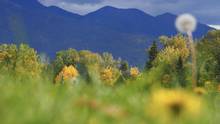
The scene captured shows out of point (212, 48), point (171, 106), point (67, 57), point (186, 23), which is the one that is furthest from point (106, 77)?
point (67, 57)

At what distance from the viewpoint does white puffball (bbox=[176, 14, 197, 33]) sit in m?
6.66

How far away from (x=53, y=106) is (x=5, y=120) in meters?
0.51

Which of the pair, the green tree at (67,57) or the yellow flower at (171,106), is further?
the green tree at (67,57)

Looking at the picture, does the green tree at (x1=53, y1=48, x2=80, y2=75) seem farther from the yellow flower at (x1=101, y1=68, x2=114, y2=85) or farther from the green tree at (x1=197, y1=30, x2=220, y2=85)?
the yellow flower at (x1=101, y1=68, x2=114, y2=85)

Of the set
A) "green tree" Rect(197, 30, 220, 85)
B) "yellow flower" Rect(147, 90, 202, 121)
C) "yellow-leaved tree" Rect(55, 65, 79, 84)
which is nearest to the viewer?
"yellow flower" Rect(147, 90, 202, 121)

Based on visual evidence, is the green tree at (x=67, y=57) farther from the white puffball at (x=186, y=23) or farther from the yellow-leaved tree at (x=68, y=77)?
the white puffball at (x=186, y=23)

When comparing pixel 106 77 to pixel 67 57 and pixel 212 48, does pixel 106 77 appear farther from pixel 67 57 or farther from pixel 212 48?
pixel 67 57

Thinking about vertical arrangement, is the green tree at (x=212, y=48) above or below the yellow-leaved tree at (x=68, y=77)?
above

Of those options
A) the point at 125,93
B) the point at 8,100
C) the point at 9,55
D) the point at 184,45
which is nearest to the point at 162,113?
the point at 8,100

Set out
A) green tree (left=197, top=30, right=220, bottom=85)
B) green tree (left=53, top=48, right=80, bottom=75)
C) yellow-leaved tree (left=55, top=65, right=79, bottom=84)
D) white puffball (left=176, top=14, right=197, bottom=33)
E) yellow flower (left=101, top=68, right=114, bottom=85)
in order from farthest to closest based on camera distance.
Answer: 1. green tree (left=53, top=48, right=80, bottom=75)
2. green tree (left=197, top=30, right=220, bottom=85)
3. yellow flower (left=101, top=68, right=114, bottom=85)
4. white puffball (left=176, top=14, right=197, bottom=33)
5. yellow-leaved tree (left=55, top=65, right=79, bottom=84)

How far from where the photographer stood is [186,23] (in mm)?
6922

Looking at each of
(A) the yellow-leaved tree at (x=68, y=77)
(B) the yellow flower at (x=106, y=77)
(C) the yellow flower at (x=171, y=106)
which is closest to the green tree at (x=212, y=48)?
(B) the yellow flower at (x=106, y=77)

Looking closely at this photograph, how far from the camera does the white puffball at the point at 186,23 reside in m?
6.66

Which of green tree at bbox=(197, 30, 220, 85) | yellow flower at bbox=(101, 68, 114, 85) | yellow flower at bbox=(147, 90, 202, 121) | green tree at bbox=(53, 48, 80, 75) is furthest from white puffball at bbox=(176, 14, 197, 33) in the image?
green tree at bbox=(53, 48, 80, 75)
